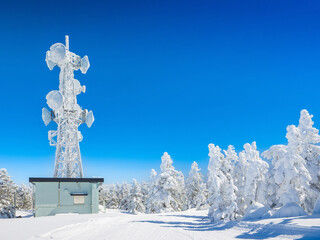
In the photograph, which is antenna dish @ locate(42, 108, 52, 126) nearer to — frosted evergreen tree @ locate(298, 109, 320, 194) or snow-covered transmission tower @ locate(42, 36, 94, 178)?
snow-covered transmission tower @ locate(42, 36, 94, 178)

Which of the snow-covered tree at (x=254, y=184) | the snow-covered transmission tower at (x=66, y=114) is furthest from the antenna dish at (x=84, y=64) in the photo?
the snow-covered tree at (x=254, y=184)

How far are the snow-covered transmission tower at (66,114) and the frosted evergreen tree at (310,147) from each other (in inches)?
902

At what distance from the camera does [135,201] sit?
164 ft

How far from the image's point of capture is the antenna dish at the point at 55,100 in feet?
101

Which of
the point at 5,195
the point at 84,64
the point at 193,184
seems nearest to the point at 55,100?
the point at 84,64

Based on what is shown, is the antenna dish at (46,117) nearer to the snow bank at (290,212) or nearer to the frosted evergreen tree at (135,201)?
the frosted evergreen tree at (135,201)

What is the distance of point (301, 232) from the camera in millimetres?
12867

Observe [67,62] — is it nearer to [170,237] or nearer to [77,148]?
[77,148]

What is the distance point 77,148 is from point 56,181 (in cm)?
571

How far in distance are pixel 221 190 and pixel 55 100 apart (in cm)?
2033

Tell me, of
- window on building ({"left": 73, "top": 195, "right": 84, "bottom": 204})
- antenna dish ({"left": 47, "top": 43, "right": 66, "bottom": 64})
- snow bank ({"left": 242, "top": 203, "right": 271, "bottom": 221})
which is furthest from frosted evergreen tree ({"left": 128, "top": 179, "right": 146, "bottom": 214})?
snow bank ({"left": 242, "top": 203, "right": 271, "bottom": 221})

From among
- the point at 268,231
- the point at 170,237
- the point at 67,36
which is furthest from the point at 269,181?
the point at 67,36

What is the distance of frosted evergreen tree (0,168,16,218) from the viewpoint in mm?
37594

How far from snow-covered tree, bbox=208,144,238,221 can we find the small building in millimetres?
11608
